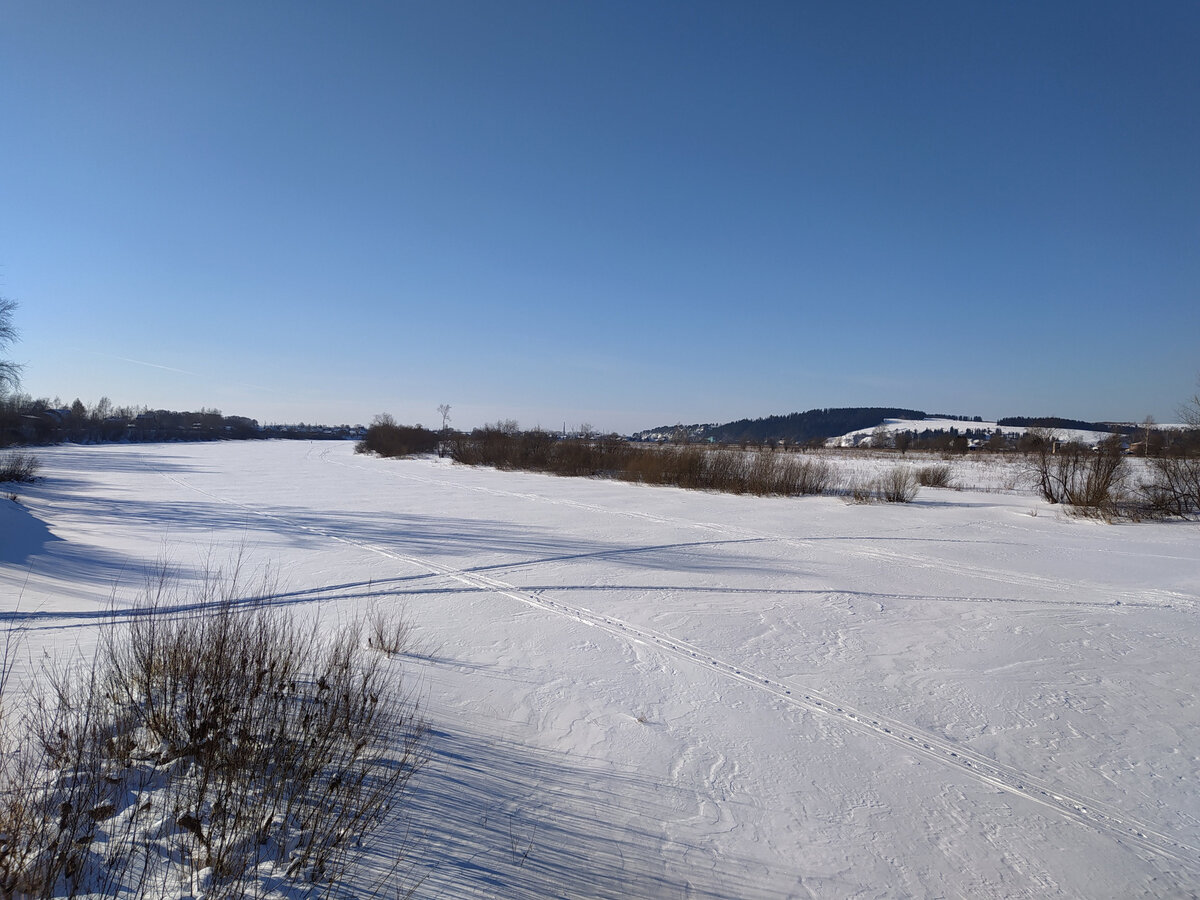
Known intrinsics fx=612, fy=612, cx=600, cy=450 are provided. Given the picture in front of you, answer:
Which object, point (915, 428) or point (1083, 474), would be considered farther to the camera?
point (915, 428)

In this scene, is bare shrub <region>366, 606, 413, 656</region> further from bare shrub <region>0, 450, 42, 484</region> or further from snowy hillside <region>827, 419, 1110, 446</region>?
snowy hillside <region>827, 419, 1110, 446</region>

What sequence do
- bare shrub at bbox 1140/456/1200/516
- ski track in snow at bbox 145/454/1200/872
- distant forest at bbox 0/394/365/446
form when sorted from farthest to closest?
distant forest at bbox 0/394/365/446 < bare shrub at bbox 1140/456/1200/516 < ski track in snow at bbox 145/454/1200/872

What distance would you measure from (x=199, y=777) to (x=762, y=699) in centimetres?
385

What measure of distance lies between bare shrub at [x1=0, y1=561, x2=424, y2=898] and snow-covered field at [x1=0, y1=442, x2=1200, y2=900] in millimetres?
368

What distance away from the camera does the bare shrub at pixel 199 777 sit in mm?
2273

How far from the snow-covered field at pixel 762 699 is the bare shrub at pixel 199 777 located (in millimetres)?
368

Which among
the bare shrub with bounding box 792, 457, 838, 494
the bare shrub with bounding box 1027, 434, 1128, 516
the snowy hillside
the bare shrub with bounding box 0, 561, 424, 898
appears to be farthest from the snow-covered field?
the snowy hillside

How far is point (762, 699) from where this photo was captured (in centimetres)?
497

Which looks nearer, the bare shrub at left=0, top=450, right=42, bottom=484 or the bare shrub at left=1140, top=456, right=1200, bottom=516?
the bare shrub at left=1140, top=456, right=1200, bottom=516

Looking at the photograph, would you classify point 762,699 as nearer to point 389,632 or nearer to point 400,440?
point 389,632

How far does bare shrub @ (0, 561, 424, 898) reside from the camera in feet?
7.46

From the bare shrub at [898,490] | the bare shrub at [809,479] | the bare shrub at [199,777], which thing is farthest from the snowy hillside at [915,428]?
the bare shrub at [199,777]

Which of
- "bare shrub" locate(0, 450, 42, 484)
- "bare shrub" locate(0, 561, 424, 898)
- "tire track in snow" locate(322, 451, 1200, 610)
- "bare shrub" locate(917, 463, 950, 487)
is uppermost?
"bare shrub" locate(917, 463, 950, 487)

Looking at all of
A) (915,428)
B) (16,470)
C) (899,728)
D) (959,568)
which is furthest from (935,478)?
(915,428)
